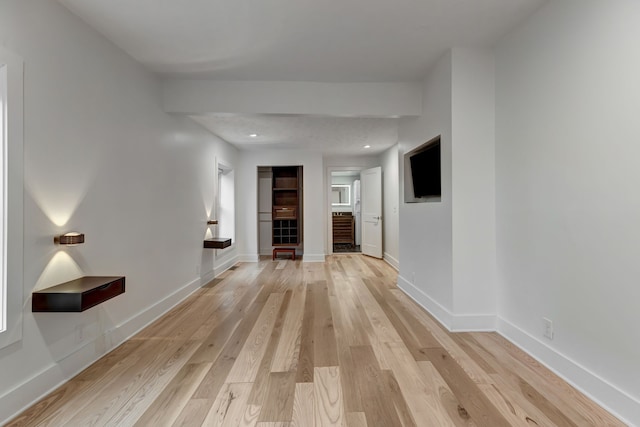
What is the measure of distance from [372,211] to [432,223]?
147 inches

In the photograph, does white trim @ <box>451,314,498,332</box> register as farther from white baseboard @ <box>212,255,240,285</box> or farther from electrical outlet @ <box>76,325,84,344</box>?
white baseboard @ <box>212,255,240,285</box>

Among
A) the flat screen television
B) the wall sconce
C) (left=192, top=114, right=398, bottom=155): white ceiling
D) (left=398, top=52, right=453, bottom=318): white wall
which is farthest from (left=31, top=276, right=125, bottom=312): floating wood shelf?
the flat screen television

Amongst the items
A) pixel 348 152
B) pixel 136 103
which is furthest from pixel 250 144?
pixel 136 103

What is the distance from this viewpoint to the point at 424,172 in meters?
3.33

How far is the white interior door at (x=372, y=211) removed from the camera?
262 inches

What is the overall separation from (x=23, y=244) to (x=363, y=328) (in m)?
2.52

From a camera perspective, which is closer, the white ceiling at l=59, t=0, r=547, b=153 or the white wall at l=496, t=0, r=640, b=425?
the white wall at l=496, t=0, r=640, b=425

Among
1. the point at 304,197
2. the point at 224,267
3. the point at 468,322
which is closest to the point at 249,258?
the point at 224,267

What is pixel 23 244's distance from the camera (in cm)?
172

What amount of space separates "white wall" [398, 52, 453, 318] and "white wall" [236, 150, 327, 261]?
2.66 m

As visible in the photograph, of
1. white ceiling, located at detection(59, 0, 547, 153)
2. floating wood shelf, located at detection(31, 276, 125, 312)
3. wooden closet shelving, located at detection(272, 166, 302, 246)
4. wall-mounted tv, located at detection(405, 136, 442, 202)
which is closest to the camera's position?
floating wood shelf, located at detection(31, 276, 125, 312)

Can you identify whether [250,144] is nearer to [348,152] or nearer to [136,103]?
[348,152]

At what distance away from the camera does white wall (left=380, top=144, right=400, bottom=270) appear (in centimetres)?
578

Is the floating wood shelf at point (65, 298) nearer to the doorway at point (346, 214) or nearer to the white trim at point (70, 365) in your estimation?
the white trim at point (70, 365)
